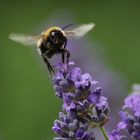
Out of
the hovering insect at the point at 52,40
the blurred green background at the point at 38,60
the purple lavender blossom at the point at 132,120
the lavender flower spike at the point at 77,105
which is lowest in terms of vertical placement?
the purple lavender blossom at the point at 132,120

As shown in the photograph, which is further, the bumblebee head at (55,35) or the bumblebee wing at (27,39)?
the bumblebee wing at (27,39)

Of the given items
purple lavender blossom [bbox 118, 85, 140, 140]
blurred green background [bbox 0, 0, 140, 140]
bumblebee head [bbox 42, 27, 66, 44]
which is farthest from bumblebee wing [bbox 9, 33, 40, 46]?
blurred green background [bbox 0, 0, 140, 140]

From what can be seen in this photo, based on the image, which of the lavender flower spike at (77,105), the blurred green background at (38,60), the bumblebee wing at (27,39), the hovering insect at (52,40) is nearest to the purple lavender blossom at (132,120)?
the lavender flower spike at (77,105)

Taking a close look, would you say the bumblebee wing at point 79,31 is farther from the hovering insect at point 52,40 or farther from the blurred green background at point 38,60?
the blurred green background at point 38,60

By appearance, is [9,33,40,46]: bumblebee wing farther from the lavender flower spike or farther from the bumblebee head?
the lavender flower spike

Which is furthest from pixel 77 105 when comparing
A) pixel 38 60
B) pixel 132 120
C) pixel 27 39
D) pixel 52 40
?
pixel 38 60

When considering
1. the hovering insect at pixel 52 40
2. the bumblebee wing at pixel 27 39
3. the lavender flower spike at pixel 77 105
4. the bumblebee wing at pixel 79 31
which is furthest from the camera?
the bumblebee wing at pixel 27 39

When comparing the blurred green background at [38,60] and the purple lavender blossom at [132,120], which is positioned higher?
the blurred green background at [38,60]

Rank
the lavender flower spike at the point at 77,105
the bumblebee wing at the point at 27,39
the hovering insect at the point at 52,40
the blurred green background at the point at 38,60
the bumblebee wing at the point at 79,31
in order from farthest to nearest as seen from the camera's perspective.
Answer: the blurred green background at the point at 38,60
the bumblebee wing at the point at 27,39
the bumblebee wing at the point at 79,31
the hovering insect at the point at 52,40
the lavender flower spike at the point at 77,105
